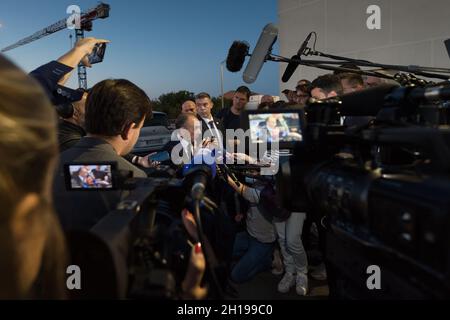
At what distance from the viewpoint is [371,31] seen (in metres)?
6.59

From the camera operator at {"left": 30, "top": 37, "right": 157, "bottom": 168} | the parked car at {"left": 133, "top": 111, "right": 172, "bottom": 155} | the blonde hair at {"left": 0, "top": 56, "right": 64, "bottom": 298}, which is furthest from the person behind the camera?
the parked car at {"left": 133, "top": 111, "right": 172, "bottom": 155}

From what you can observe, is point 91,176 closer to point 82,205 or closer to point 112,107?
point 82,205

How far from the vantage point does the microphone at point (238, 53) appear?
86.5 inches

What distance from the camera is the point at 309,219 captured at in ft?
11.3

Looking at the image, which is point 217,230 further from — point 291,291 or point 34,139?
point 291,291

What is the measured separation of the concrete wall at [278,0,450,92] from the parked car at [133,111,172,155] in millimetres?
3058

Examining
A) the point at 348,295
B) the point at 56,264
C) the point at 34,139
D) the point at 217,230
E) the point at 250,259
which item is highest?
the point at 34,139

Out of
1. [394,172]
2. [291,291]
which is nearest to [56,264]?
[394,172]

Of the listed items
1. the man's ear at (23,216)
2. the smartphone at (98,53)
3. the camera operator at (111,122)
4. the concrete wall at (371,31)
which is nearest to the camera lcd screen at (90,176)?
the camera operator at (111,122)

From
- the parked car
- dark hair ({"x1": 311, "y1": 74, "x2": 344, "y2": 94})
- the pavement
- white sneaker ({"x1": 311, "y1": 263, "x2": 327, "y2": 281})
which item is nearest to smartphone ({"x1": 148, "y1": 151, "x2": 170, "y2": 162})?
the pavement

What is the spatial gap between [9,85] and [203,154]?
1567mm

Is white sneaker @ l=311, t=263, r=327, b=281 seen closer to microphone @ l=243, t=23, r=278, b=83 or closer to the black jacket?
microphone @ l=243, t=23, r=278, b=83

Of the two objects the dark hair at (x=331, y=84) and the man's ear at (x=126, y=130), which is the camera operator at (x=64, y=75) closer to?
the man's ear at (x=126, y=130)

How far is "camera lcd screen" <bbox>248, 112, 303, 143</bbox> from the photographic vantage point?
3.80ft
